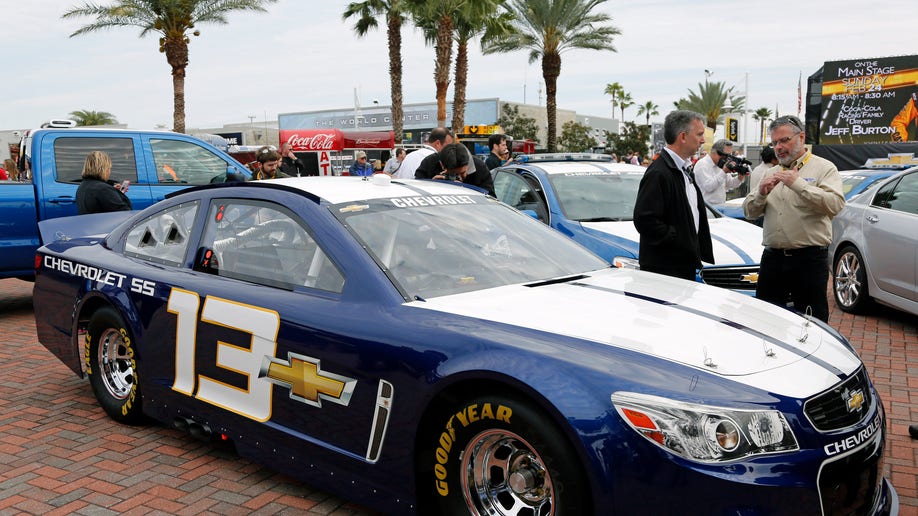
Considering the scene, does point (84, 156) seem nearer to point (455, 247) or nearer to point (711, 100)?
point (455, 247)

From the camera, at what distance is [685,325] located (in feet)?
9.55

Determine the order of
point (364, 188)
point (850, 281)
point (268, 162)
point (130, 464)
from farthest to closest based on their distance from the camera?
point (268, 162), point (850, 281), point (130, 464), point (364, 188)

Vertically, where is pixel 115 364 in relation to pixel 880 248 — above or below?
below

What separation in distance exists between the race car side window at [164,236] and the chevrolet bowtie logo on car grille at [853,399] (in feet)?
10.5

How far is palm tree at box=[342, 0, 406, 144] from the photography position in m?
28.2

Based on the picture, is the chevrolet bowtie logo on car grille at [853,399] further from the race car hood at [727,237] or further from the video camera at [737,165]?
the video camera at [737,165]

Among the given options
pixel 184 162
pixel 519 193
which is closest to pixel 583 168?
pixel 519 193

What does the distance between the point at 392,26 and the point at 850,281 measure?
2322 cm

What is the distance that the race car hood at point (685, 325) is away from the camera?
2588 millimetres

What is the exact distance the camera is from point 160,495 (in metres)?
3.68

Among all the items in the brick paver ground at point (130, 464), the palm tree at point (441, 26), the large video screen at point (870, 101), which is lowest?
the brick paver ground at point (130, 464)

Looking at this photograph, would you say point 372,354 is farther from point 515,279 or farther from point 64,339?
point 64,339

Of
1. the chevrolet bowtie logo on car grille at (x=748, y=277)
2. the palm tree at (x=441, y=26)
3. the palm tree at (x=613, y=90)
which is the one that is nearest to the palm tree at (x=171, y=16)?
the palm tree at (x=441, y=26)

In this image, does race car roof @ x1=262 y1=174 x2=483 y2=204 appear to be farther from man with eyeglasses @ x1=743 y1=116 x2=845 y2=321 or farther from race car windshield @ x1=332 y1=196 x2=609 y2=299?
man with eyeglasses @ x1=743 y1=116 x2=845 y2=321
